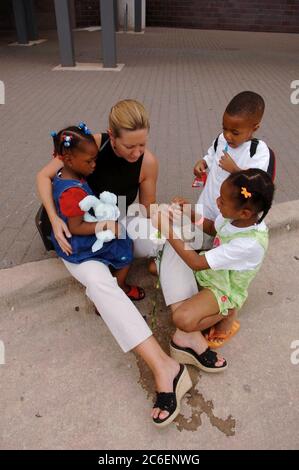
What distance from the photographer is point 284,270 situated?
8.45 feet

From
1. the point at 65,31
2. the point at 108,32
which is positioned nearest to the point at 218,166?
the point at 108,32

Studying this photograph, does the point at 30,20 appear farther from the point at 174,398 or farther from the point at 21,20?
the point at 174,398

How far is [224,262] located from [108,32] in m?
6.39

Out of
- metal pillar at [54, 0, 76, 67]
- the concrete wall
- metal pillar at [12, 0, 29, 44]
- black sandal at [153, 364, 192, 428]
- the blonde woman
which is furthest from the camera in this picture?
the concrete wall

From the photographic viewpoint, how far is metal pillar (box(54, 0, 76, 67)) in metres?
6.64

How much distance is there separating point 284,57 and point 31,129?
7.46 m

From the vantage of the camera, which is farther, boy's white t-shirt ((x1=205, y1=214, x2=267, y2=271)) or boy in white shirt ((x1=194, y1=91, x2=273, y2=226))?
boy in white shirt ((x1=194, y1=91, x2=273, y2=226))

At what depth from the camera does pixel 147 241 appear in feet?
7.32

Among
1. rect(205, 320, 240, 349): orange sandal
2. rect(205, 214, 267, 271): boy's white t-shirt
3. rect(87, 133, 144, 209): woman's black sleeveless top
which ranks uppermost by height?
rect(87, 133, 144, 209): woman's black sleeveless top

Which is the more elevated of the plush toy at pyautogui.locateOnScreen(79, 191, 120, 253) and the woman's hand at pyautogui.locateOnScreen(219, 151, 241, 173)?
the woman's hand at pyautogui.locateOnScreen(219, 151, 241, 173)

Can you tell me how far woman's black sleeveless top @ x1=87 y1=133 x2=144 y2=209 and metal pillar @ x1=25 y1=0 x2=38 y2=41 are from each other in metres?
9.06

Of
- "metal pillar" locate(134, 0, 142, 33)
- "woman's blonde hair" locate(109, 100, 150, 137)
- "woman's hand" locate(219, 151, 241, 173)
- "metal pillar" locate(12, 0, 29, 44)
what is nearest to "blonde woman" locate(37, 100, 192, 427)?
"woman's blonde hair" locate(109, 100, 150, 137)

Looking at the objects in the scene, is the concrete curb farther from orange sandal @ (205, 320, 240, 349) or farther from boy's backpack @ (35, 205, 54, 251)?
orange sandal @ (205, 320, 240, 349)

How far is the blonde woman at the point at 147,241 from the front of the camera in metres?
1.71
